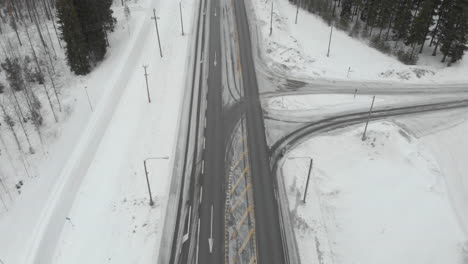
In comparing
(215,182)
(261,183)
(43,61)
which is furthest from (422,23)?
(43,61)

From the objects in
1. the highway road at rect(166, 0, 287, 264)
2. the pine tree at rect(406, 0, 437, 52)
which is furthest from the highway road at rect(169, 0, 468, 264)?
the pine tree at rect(406, 0, 437, 52)

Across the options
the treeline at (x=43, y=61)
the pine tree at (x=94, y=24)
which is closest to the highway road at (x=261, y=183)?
the pine tree at (x=94, y=24)

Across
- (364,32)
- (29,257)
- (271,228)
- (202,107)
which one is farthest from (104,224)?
(364,32)

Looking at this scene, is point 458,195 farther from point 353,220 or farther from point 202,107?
point 202,107

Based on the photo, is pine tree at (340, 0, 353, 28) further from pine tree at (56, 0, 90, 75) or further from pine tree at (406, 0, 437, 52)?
pine tree at (56, 0, 90, 75)

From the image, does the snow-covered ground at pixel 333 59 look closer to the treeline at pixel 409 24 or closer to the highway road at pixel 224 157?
the treeline at pixel 409 24

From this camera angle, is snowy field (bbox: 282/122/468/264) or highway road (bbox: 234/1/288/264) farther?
highway road (bbox: 234/1/288/264)

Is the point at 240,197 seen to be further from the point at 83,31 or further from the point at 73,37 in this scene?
the point at 83,31
